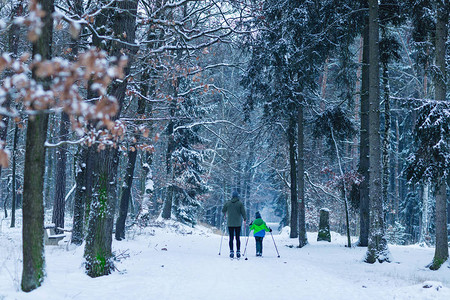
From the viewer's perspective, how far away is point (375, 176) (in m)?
11.4

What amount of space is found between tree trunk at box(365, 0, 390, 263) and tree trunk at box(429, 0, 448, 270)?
4.78 feet

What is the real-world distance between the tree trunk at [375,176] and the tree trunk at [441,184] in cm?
146

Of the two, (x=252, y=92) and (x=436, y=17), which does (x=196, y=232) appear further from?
(x=436, y=17)

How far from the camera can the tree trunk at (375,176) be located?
37.0 feet

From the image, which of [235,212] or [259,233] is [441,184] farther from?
[235,212]

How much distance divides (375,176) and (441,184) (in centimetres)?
179

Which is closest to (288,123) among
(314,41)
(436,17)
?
(314,41)

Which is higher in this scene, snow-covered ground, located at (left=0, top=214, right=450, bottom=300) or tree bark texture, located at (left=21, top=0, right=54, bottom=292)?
tree bark texture, located at (left=21, top=0, right=54, bottom=292)

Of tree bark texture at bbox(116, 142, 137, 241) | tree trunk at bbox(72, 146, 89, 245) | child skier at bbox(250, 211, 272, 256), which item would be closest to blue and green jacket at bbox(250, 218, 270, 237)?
child skier at bbox(250, 211, 272, 256)

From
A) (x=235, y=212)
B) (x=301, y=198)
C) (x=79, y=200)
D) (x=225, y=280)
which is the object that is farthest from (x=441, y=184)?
(x=79, y=200)

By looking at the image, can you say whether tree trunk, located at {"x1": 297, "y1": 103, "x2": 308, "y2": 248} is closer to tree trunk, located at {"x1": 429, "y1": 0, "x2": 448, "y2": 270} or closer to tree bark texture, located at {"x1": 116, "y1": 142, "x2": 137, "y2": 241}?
tree trunk, located at {"x1": 429, "y1": 0, "x2": 448, "y2": 270}

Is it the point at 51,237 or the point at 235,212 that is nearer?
the point at 51,237

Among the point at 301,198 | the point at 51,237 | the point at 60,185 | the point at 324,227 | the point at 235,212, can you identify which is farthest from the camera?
the point at 324,227

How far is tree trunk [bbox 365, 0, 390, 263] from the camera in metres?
11.3
